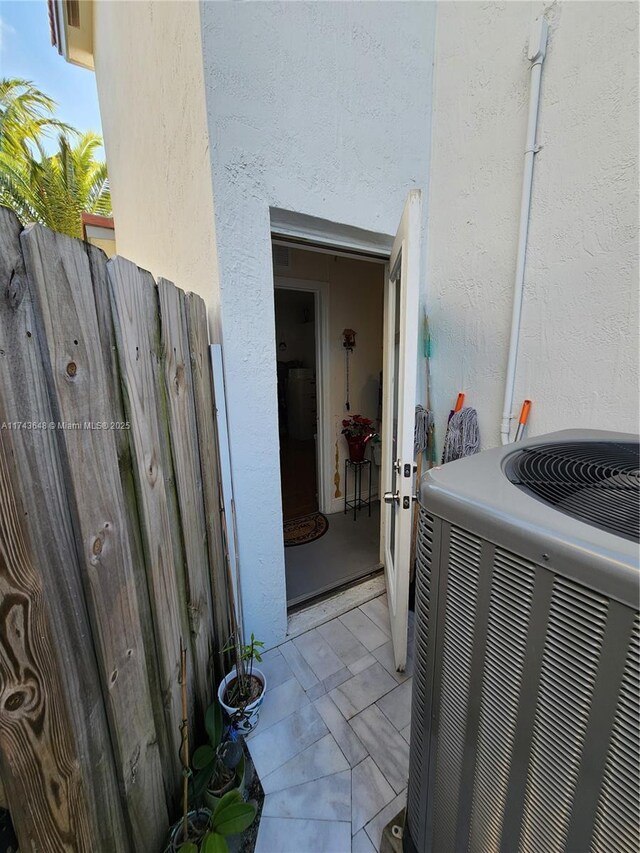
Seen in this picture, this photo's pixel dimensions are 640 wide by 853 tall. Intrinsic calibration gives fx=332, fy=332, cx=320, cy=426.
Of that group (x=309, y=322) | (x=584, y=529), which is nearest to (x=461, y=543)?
(x=584, y=529)

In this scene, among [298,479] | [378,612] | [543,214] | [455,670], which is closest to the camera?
[455,670]

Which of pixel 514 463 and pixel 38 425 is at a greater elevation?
pixel 38 425

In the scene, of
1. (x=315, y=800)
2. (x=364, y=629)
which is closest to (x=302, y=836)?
(x=315, y=800)

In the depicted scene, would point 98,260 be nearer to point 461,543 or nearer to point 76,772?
point 461,543

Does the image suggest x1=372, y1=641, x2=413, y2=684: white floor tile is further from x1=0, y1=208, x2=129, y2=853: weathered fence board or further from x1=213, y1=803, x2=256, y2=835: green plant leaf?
x1=0, y1=208, x2=129, y2=853: weathered fence board

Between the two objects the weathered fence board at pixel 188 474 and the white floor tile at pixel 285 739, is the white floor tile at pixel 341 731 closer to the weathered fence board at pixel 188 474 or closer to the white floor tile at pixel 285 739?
the white floor tile at pixel 285 739

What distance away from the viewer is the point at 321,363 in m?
3.16

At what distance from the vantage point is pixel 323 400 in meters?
3.24

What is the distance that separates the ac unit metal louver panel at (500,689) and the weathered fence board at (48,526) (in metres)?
0.82

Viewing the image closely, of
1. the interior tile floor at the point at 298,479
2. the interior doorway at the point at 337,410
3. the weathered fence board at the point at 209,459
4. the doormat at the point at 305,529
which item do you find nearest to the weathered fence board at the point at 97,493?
the weathered fence board at the point at 209,459

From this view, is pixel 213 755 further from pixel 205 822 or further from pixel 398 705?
pixel 398 705

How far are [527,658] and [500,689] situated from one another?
10 cm

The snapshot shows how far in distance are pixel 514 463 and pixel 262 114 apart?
1.72 metres

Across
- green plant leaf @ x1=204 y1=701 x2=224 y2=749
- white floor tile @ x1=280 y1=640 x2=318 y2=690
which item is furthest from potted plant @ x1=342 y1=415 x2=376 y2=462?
green plant leaf @ x1=204 y1=701 x2=224 y2=749
